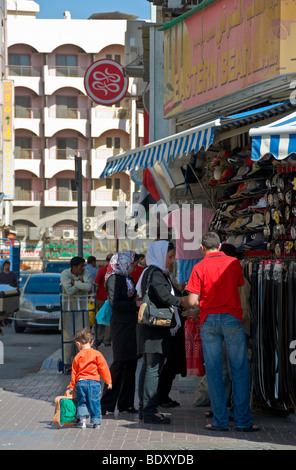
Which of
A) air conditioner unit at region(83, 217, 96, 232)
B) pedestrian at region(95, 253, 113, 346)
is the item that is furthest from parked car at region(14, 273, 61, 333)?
air conditioner unit at region(83, 217, 96, 232)

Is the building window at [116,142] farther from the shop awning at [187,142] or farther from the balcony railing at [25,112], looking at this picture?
the shop awning at [187,142]

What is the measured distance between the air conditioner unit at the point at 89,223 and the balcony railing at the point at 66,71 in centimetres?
1140

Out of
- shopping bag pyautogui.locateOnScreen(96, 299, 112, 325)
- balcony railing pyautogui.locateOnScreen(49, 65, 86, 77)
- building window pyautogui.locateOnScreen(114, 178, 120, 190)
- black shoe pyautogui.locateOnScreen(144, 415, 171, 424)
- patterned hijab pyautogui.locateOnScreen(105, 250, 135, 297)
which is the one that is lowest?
black shoe pyautogui.locateOnScreen(144, 415, 171, 424)

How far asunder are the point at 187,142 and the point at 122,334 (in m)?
2.22

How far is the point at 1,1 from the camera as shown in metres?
52.5

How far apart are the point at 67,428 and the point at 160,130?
28.8 feet

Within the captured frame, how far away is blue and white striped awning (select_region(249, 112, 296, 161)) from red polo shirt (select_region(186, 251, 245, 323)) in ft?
4.22

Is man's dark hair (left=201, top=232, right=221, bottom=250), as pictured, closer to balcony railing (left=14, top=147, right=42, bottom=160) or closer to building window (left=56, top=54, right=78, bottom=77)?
balcony railing (left=14, top=147, right=42, bottom=160)

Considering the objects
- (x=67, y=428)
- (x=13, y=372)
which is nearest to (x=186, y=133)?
(x=67, y=428)

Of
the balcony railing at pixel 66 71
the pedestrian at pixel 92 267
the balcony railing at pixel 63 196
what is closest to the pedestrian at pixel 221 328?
the pedestrian at pixel 92 267

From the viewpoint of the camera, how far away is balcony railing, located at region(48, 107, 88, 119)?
6481 centimetres

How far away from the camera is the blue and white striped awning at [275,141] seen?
6.92 m

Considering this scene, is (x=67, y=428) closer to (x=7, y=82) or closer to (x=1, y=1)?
(x=7, y=82)

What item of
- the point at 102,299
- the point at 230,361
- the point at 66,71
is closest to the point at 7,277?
the point at 102,299
